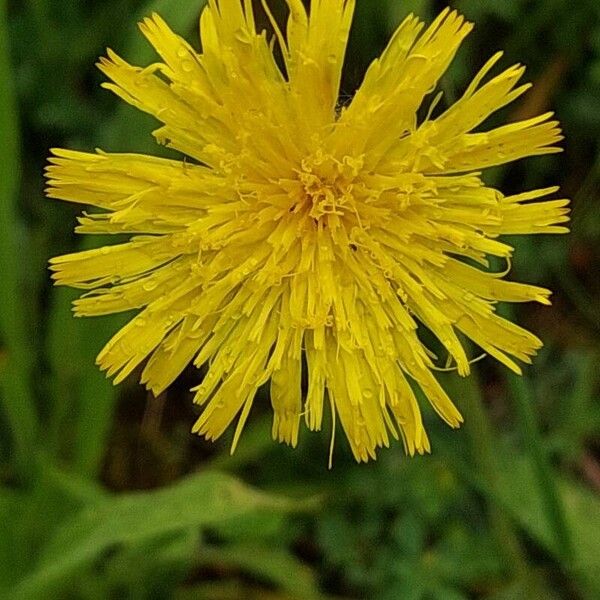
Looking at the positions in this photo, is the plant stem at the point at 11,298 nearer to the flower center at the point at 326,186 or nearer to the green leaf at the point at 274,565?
the green leaf at the point at 274,565

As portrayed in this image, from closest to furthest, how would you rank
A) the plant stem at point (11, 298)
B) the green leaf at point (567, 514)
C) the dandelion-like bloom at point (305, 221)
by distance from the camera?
the dandelion-like bloom at point (305, 221) < the plant stem at point (11, 298) < the green leaf at point (567, 514)

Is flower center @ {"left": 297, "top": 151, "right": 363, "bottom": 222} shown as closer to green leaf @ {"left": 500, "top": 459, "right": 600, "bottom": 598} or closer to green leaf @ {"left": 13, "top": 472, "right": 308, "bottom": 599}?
green leaf @ {"left": 13, "top": 472, "right": 308, "bottom": 599}

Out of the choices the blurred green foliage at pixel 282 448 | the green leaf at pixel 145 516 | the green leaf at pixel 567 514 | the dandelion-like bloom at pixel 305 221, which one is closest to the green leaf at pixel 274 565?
the blurred green foliage at pixel 282 448

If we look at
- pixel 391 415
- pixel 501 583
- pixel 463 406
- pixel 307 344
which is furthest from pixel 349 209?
pixel 501 583

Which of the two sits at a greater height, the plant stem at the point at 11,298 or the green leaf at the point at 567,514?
the plant stem at the point at 11,298

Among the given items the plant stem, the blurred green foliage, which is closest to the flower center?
the blurred green foliage

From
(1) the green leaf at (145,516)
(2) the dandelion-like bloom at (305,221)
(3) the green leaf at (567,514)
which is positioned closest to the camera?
(2) the dandelion-like bloom at (305,221)
